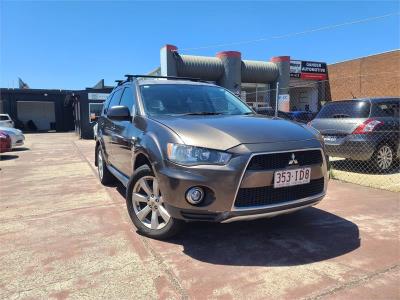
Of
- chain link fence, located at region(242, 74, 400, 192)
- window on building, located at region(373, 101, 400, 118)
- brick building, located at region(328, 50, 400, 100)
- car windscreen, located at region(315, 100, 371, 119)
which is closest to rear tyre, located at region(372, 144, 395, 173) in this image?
chain link fence, located at region(242, 74, 400, 192)

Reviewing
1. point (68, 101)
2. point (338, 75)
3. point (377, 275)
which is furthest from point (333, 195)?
point (68, 101)

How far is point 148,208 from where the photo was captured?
154 inches

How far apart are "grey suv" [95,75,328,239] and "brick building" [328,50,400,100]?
22020 millimetres

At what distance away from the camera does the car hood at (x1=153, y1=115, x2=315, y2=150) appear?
133 inches

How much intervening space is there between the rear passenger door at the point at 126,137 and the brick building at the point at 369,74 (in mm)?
21485

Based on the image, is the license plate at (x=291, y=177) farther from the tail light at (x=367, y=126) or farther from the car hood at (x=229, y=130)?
the tail light at (x=367, y=126)

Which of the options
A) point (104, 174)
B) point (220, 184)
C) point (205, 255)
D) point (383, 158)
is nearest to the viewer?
point (220, 184)

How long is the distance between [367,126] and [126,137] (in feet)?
16.6

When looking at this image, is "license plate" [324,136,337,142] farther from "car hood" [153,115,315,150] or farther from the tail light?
"car hood" [153,115,315,150]

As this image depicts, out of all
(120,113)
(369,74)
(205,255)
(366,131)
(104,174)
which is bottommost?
(205,255)

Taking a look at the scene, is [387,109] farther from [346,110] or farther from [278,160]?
[278,160]

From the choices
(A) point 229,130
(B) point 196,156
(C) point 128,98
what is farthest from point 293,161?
(C) point 128,98

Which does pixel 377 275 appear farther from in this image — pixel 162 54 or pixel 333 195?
pixel 162 54

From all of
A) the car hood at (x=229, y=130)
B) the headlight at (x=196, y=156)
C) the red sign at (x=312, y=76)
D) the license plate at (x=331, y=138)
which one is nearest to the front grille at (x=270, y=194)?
the headlight at (x=196, y=156)
